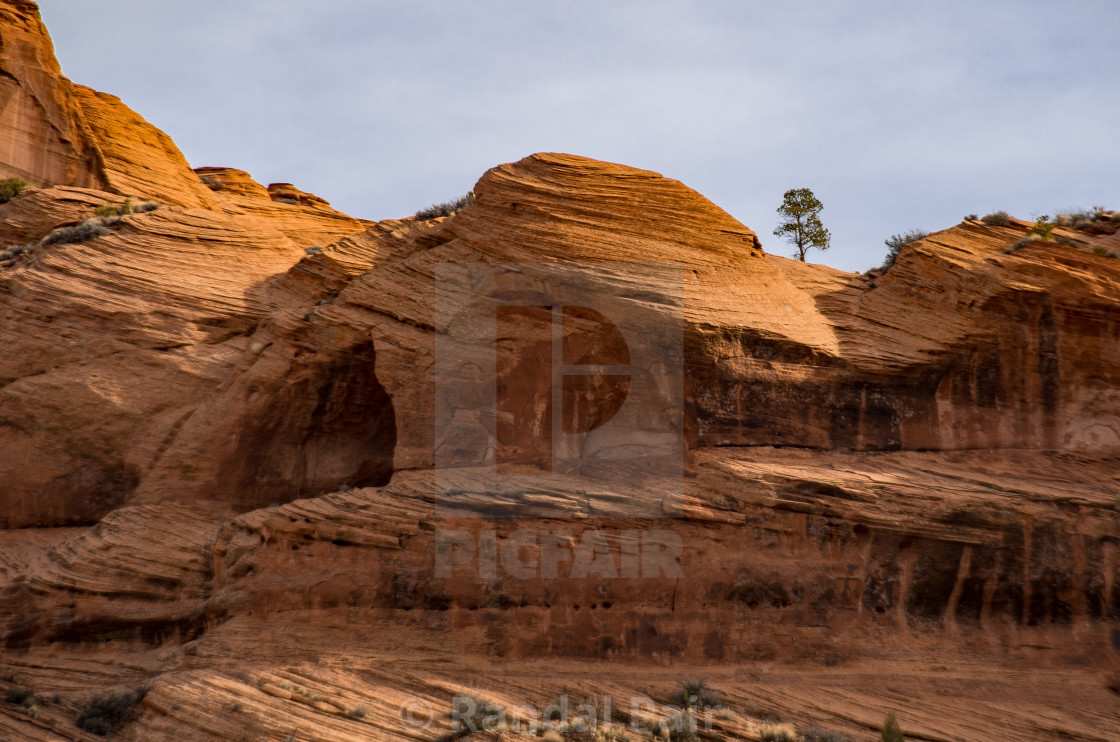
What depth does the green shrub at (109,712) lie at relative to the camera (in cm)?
1521

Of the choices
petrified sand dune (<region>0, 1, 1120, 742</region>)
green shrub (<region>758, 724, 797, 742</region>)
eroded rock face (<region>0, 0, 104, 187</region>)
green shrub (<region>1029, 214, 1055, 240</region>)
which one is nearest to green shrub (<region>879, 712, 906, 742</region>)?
petrified sand dune (<region>0, 1, 1120, 742</region>)

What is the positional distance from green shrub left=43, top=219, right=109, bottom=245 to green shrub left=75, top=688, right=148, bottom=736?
10840mm

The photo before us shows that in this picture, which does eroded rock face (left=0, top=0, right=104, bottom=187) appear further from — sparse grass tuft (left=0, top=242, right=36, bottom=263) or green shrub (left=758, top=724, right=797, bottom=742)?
green shrub (left=758, top=724, right=797, bottom=742)

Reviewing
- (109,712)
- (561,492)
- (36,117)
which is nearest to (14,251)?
(36,117)

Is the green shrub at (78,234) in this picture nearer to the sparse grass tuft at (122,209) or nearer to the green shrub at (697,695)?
the sparse grass tuft at (122,209)

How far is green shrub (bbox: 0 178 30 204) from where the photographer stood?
2488cm

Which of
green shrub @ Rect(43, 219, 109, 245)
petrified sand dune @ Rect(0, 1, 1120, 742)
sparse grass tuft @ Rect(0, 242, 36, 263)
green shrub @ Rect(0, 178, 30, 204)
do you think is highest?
green shrub @ Rect(0, 178, 30, 204)

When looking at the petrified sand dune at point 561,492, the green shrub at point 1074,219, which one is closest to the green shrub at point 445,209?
the petrified sand dune at point 561,492

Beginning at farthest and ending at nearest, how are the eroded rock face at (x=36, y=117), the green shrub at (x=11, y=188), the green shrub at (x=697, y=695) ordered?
the eroded rock face at (x=36, y=117) → the green shrub at (x=11, y=188) → the green shrub at (x=697, y=695)

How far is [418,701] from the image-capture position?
49.4 feet

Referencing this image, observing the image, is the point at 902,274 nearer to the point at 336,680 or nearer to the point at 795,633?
the point at 795,633

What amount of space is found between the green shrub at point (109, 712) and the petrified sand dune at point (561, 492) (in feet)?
1.09

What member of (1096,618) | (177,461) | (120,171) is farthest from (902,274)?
(120,171)

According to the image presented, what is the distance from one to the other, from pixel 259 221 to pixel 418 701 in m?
14.6
